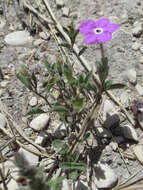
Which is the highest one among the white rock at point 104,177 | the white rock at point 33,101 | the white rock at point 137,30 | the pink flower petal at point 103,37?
the pink flower petal at point 103,37

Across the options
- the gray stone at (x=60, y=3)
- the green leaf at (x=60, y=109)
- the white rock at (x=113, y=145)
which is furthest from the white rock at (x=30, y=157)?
the gray stone at (x=60, y=3)

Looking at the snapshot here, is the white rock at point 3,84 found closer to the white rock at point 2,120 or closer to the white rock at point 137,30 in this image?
the white rock at point 2,120

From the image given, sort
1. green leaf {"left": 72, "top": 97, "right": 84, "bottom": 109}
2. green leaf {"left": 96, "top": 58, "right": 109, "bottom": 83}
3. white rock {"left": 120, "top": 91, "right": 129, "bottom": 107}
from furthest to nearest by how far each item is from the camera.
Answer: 1. white rock {"left": 120, "top": 91, "right": 129, "bottom": 107}
2. green leaf {"left": 96, "top": 58, "right": 109, "bottom": 83}
3. green leaf {"left": 72, "top": 97, "right": 84, "bottom": 109}

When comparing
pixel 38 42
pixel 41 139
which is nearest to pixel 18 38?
pixel 38 42

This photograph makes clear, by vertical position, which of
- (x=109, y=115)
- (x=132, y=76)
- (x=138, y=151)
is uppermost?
(x=132, y=76)

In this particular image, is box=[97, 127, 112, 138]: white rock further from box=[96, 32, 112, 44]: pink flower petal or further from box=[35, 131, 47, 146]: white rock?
box=[96, 32, 112, 44]: pink flower petal

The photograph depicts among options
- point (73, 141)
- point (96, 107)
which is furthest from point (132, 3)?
point (73, 141)

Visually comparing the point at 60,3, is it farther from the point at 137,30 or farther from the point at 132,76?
the point at 132,76

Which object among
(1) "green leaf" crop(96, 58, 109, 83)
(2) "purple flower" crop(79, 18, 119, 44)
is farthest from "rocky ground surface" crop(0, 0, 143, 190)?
(2) "purple flower" crop(79, 18, 119, 44)
